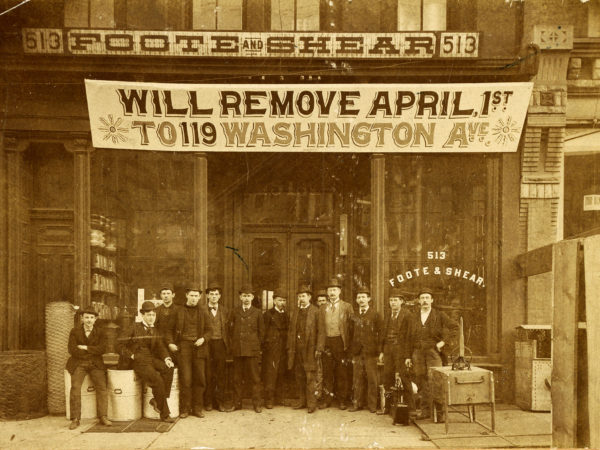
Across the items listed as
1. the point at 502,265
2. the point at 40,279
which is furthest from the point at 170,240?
the point at 502,265

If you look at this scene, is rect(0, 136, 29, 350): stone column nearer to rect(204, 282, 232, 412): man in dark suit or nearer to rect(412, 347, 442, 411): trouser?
rect(204, 282, 232, 412): man in dark suit

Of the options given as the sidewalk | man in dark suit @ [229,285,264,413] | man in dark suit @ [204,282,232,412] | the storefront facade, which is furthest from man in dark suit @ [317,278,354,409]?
man in dark suit @ [204,282,232,412]

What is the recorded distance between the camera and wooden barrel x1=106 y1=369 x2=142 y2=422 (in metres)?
7.86

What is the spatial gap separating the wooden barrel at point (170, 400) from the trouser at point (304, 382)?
5.65 feet

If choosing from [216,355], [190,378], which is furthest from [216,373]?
[190,378]

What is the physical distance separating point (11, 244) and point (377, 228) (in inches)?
218

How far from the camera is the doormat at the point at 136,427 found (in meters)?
7.43

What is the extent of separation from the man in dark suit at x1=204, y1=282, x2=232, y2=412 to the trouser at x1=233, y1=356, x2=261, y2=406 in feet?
0.56

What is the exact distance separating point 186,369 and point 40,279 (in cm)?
293

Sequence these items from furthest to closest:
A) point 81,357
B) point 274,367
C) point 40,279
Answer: point 40,279 → point 274,367 → point 81,357

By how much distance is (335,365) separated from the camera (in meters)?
8.64

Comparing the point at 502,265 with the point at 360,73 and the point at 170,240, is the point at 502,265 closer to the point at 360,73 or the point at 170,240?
the point at 360,73

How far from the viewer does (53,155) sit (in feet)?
30.6

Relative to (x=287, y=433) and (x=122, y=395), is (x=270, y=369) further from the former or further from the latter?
(x=122, y=395)
